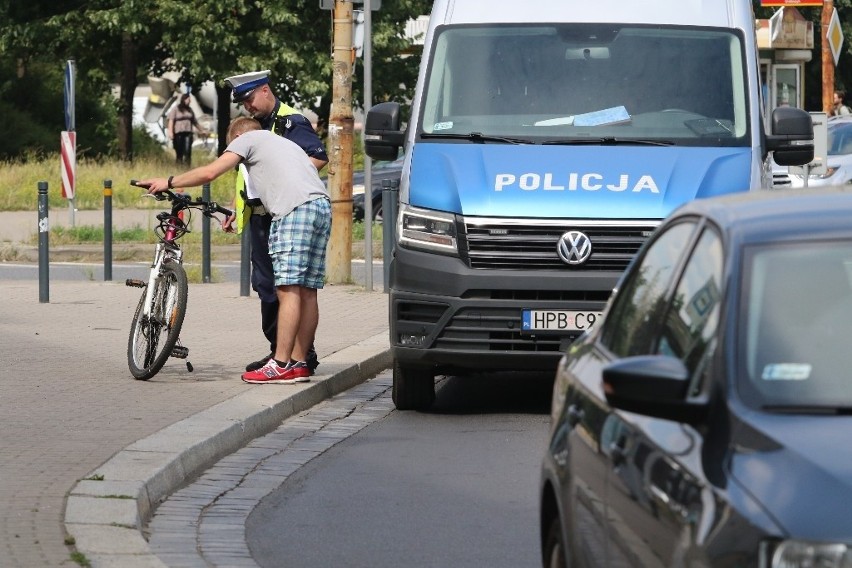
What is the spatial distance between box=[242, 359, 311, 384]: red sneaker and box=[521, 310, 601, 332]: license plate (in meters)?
1.67

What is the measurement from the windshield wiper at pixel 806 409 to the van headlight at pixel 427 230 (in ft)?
19.5

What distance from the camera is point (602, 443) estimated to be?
4.32 meters

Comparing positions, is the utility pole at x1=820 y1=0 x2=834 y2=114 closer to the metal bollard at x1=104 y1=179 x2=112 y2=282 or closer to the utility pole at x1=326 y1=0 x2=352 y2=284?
the utility pole at x1=326 y1=0 x2=352 y2=284

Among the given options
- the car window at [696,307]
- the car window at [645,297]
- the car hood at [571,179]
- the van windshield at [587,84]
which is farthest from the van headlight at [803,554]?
the van windshield at [587,84]

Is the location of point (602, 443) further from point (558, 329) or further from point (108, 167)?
point (108, 167)

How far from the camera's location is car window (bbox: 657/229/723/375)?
3959 millimetres

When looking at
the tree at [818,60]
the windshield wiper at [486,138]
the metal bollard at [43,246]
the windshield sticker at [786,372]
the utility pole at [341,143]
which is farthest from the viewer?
the tree at [818,60]

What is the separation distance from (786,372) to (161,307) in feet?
24.3

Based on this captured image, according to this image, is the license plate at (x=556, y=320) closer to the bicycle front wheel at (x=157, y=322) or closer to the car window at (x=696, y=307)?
the bicycle front wheel at (x=157, y=322)

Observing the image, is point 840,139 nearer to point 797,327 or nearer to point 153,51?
point 153,51

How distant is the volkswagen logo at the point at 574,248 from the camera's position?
948 cm

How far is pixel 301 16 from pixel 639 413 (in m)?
36.5

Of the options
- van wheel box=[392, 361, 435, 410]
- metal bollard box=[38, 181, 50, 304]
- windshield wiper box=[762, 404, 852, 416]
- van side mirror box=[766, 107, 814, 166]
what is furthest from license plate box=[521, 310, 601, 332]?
metal bollard box=[38, 181, 50, 304]

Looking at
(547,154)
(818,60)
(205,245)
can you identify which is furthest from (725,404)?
(818,60)
